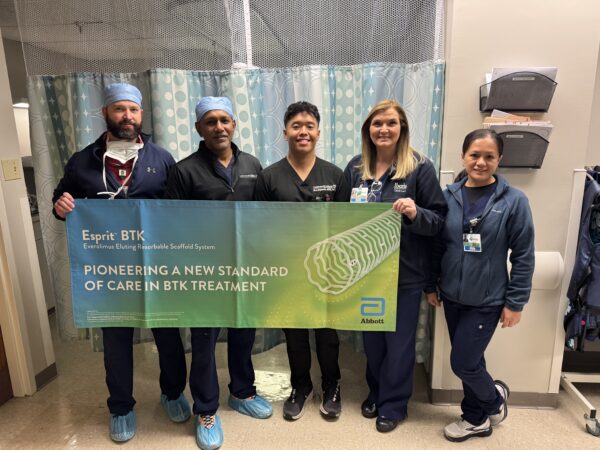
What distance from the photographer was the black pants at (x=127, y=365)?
1948mm

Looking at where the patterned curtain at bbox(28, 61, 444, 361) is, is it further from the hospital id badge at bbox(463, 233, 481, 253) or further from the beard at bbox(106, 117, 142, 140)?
the hospital id badge at bbox(463, 233, 481, 253)

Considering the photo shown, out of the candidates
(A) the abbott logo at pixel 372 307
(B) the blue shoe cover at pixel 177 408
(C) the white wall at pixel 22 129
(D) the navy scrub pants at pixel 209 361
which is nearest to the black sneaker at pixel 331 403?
(D) the navy scrub pants at pixel 209 361

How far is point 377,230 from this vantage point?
1.75m

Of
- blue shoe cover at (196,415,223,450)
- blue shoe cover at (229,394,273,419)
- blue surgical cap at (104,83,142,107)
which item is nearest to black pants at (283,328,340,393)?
blue shoe cover at (229,394,273,419)

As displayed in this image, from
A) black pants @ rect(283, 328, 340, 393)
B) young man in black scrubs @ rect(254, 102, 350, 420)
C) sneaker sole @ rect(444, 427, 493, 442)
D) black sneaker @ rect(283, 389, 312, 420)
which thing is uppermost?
young man in black scrubs @ rect(254, 102, 350, 420)

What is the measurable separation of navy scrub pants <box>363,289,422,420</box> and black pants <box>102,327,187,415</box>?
38.9 inches

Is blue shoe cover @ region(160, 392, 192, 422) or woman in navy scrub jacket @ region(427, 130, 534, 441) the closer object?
woman in navy scrub jacket @ region(427, 130, 534, 441)

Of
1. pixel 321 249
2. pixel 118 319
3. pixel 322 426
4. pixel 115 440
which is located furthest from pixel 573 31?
pixel 115 440

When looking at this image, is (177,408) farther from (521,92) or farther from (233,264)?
(521,92)

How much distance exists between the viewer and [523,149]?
6.16 feet

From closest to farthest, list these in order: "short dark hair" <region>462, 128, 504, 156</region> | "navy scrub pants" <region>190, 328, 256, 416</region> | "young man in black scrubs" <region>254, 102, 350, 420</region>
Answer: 1. "short dark hair" <region>462, 128, 504, 156</region>
2. "young man in black scrubs" <region>254, 102, 350, 420</region>
3. "navy scrub pants" <region>190, 328, 256, 416</region>

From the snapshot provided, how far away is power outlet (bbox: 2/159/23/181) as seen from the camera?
219 cm

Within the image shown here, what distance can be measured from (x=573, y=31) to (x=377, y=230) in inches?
50.7

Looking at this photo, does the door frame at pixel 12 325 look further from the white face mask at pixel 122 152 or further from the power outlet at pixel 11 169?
the white face mask at pixel 122 152
